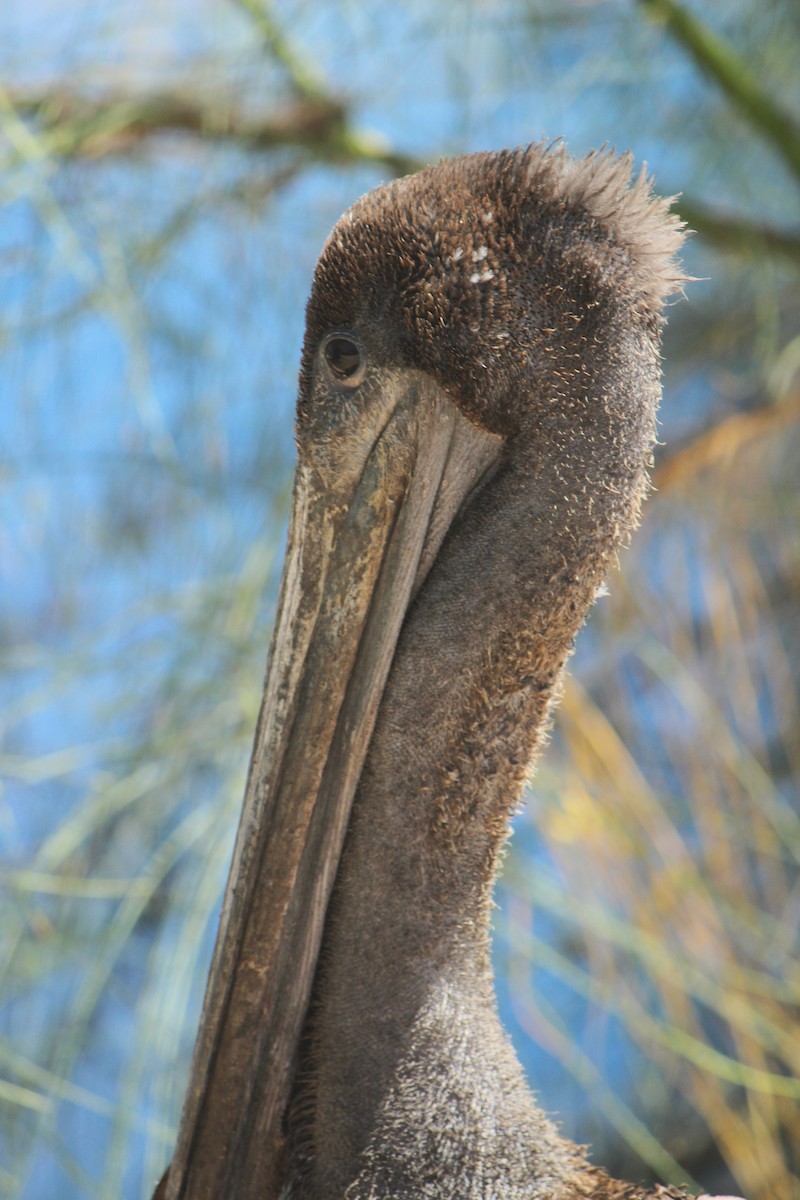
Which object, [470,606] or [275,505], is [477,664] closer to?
[470,606]

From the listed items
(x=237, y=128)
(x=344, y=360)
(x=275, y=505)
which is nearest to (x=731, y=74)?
(x=237, y=128)

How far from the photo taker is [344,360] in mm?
969

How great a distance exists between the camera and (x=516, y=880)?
1947 mm

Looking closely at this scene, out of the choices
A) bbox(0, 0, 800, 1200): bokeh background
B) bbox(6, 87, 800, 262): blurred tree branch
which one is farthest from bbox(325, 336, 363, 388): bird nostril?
bbox(6, 87, 800, 262): blurred tree branch

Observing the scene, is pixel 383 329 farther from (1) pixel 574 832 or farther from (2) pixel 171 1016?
(1) pixel 574 832

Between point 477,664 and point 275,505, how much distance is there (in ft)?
3.65

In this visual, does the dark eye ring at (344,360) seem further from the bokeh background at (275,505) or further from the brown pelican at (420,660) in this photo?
the bokeh background at (275,505)

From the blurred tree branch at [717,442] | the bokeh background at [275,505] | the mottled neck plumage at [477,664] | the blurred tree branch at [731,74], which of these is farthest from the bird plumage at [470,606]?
the blurred tree branch at [717,442]

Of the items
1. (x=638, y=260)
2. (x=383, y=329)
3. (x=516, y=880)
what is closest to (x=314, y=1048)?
(x=383, y=329)

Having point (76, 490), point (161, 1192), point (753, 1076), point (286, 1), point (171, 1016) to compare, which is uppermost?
point (286, 1)

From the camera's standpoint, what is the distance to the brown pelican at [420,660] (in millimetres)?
946

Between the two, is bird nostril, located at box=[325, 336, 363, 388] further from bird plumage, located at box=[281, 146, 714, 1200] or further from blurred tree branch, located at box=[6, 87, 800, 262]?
blurred tree branch, located at box=[6, 87, 800, 262]

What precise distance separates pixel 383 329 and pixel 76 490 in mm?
1445

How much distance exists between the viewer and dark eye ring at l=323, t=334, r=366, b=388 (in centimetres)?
97
